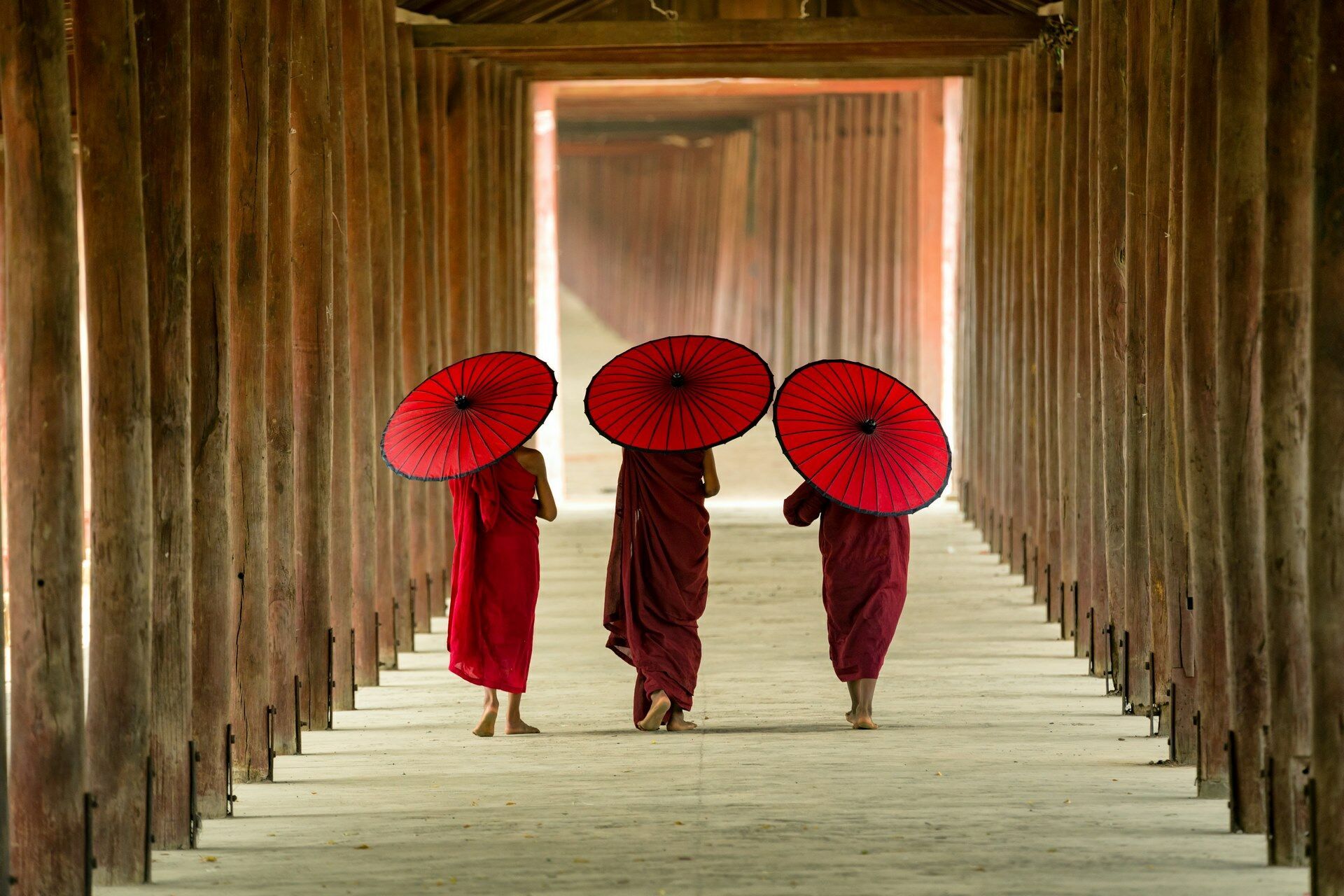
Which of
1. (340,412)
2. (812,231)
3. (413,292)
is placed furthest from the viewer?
(812,231)

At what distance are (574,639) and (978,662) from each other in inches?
98.8

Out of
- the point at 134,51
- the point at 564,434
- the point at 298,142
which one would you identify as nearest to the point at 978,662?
the point at 298,142

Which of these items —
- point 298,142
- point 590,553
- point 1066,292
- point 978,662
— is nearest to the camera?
point 298,142

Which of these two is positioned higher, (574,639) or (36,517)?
(36,517)

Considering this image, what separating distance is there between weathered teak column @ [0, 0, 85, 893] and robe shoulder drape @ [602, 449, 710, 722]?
10.1 feet

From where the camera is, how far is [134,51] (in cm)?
558

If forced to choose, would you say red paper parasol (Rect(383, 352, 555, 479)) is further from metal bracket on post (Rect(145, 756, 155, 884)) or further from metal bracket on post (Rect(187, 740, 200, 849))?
metal bracket on post (Rect(145, 756, 155, 884))

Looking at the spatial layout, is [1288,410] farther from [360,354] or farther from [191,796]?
[360,354]

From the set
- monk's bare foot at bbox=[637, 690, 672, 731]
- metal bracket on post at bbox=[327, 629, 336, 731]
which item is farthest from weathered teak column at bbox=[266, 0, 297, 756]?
monk's bare foot at bbox=[637, 690, 672, 731]

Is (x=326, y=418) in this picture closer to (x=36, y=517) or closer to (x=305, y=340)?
(x=305, y=340)

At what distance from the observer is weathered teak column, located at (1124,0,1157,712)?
834cm

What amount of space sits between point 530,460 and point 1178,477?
8.75 ft

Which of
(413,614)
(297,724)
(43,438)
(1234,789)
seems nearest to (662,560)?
(297,724)

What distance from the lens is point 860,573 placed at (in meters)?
7.86
